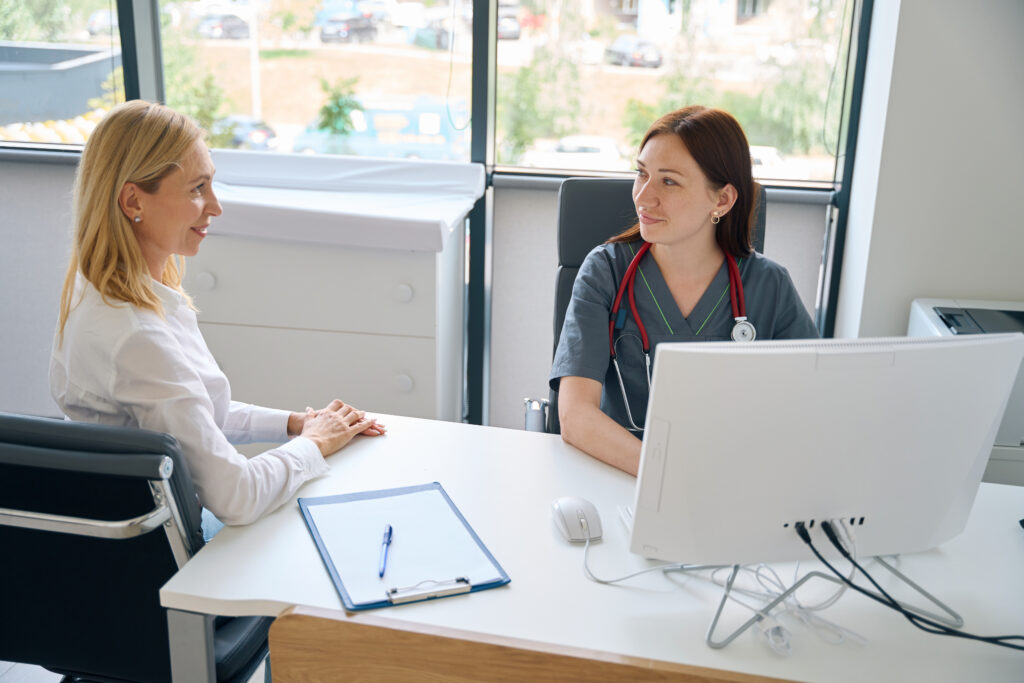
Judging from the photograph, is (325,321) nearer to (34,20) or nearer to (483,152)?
(483,152)

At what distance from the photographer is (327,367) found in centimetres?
257

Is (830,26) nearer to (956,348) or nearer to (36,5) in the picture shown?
(956,348)

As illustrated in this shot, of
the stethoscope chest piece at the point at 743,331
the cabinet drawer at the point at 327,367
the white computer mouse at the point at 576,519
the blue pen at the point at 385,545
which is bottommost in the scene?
the cabinet drawer at the point at 327,367

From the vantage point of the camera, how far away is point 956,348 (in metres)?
1.04

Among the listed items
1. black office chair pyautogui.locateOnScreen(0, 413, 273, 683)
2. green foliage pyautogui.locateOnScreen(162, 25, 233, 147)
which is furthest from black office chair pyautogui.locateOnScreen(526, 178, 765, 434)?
green foliage pyautogui.locateOnScreen(162, 25, 233, 147)

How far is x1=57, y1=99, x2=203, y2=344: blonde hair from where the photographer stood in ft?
4.34

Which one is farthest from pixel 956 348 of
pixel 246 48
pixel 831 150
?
pixel 246 48

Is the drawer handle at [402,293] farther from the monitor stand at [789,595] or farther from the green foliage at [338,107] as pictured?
the monitor stand at [789,595]

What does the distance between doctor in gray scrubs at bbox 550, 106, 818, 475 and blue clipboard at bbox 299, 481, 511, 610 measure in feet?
1.36

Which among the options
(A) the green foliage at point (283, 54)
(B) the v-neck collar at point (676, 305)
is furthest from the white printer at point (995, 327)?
(A) the green foliage at point (283, 54)

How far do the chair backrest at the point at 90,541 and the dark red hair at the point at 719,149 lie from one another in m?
1.07

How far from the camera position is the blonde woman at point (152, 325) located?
1.24 m

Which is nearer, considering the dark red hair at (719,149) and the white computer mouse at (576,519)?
the white computer mouse at (576,519)

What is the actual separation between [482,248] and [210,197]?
1.49m
